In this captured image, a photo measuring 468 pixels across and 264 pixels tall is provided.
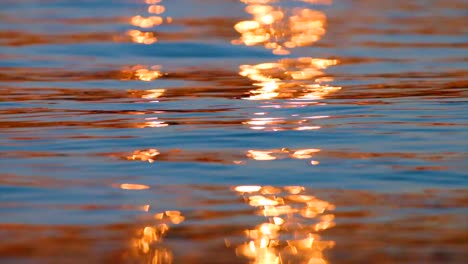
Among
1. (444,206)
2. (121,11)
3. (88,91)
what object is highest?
(121,11)

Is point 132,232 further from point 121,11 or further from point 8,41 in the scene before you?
point 121,11

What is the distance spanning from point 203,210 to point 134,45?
4543mm

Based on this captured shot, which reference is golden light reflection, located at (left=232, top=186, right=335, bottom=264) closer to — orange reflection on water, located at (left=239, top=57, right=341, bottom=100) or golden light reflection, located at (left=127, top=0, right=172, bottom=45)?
orange reflection on water, located at (left=239, top=57, right=341, bottom=100)

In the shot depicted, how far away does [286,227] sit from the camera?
10.4 feet

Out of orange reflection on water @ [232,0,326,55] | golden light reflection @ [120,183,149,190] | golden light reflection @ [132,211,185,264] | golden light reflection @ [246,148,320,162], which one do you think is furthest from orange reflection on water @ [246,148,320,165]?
orange reflection on water @ [232,0,326,55]

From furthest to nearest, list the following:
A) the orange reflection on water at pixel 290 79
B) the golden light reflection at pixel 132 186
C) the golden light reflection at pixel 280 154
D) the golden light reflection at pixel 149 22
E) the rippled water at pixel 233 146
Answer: the golden light reflection at pixel 149 22 → the orange reflection on water at pixel 290 79 → the golden light reflection at pixel 280 154 → the golden light reflection at pixel 132 186 → the rippled water at pixel 233 146

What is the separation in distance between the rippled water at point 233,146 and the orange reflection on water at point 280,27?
0.06 metres

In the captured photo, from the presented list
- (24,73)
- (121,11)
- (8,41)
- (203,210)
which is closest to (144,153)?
(203,210)

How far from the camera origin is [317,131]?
15.2ft

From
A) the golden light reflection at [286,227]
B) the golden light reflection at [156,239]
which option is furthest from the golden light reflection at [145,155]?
the golden light reflection at [156,239]

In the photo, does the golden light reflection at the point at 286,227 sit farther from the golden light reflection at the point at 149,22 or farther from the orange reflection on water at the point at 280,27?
the golden light reflection at the point at 149,22

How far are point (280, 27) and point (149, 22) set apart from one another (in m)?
1.15

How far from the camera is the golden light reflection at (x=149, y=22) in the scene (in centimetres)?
815

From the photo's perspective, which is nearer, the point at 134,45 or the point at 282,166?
the point at 282,166
